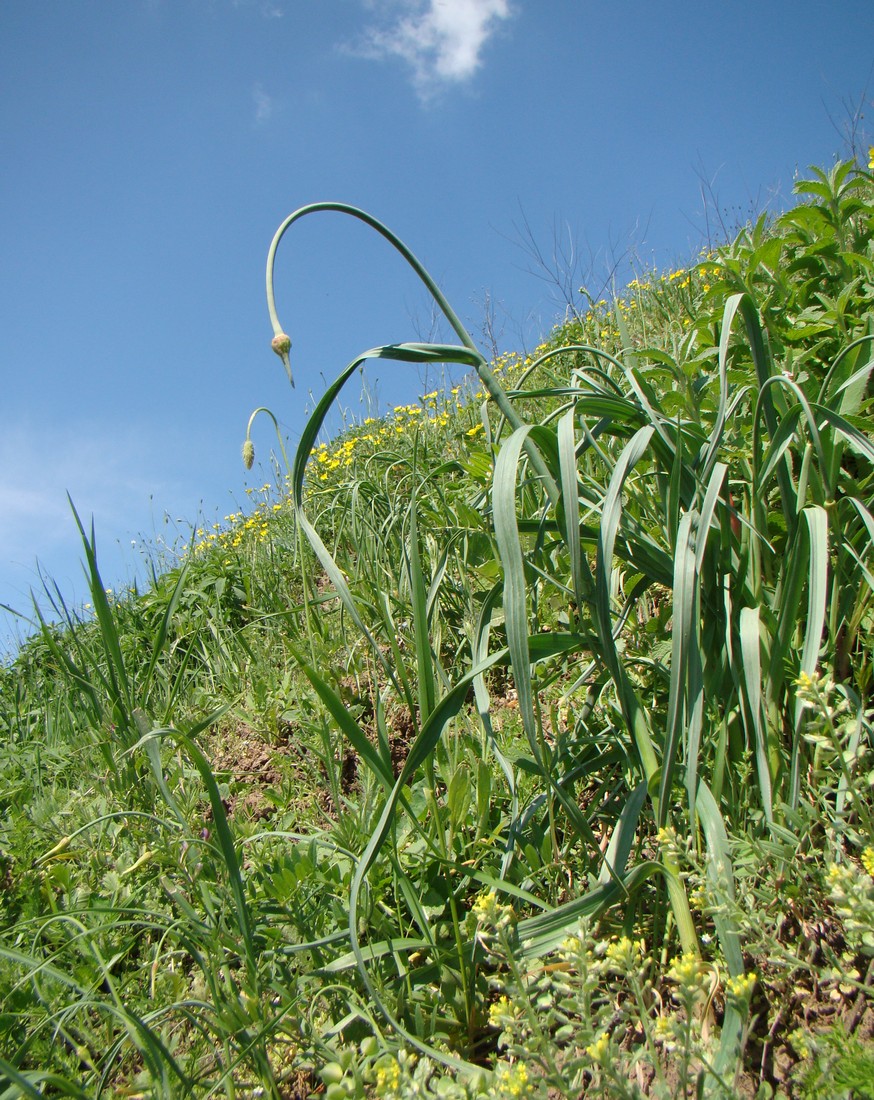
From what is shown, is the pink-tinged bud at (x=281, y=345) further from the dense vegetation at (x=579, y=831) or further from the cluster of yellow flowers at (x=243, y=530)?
the cluster of yellow flowers at (x=243, y=530)

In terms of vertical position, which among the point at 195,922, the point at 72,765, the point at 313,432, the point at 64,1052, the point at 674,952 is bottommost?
the point at 674,952

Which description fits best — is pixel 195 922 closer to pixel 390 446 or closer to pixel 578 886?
pixel 578 886

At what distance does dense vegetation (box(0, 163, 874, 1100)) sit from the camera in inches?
36.2

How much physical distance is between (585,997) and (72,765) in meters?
2.43

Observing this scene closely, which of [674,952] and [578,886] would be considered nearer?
[674,952]

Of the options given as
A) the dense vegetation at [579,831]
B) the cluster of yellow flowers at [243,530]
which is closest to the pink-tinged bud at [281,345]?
the dense vegetation at [579,831]

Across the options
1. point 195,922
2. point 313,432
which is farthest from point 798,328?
point 195,922

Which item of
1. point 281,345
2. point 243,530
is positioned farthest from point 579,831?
point 243,530

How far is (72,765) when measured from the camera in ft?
8.63

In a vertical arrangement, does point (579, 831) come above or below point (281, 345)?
below

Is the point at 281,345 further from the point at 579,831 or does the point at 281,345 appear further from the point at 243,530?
the point at 243,530

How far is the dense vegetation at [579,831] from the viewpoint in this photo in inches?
36.2

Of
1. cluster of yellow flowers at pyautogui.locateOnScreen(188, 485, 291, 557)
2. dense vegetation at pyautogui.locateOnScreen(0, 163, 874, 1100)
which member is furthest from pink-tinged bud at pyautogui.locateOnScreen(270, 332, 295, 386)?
cluster of yellow flowers at pyautogui.locateOnScreen(188, 485, 291, 557)

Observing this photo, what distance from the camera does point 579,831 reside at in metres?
1.07
